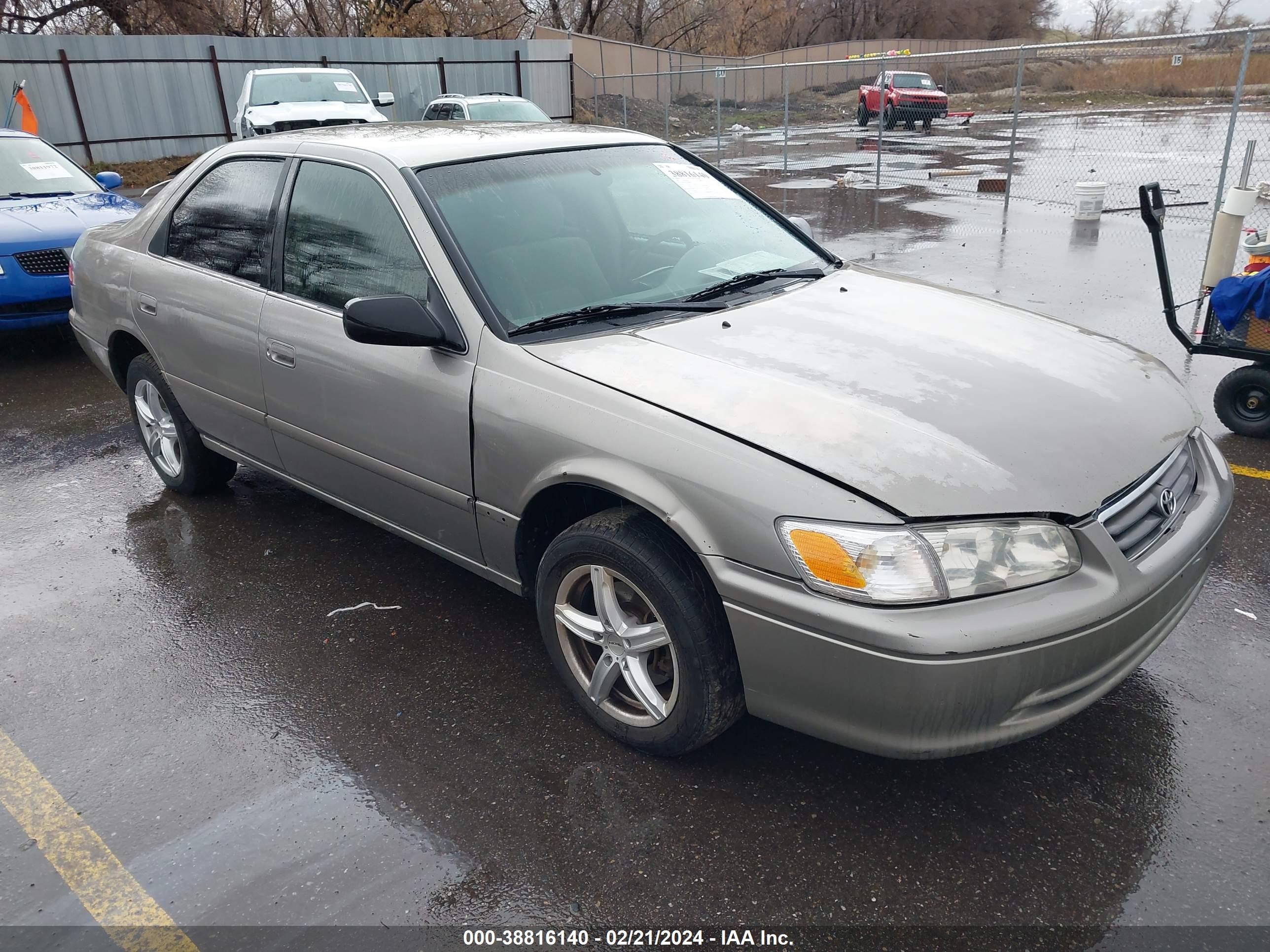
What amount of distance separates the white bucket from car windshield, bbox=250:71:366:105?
10764 mm

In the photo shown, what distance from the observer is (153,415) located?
15.6 ft

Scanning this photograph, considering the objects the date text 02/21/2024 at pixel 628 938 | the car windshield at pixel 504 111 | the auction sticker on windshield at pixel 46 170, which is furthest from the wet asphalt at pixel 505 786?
the car windshield at pixel 504 111

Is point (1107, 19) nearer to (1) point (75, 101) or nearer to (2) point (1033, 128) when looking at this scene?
(2) point (1033, 128)

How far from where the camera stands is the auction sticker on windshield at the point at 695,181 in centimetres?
383

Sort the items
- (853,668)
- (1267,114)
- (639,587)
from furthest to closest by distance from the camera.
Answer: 1. (1267,114)
2. (639,587)
3. (853,668)

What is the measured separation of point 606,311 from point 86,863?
2.18 metres

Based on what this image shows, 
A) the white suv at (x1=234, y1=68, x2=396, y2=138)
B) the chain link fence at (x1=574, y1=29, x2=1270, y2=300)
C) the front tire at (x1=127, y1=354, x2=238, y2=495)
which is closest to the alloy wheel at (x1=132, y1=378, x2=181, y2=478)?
the front tire at (x1=127, y1=354, x2=238, y2=495)

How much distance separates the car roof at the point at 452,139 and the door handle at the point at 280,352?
79 centimetres

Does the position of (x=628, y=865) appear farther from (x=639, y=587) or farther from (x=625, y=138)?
(x=625, y=138)

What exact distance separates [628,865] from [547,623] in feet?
2.63

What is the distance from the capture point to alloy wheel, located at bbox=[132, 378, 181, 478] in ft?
15.3

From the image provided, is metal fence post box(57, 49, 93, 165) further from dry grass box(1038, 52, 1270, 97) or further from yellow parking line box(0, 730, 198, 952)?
yellow parking line box(0, 730, 198, 952)

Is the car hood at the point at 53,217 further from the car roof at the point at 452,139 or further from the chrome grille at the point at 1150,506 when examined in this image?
the chrome grille at the point at 1150,506

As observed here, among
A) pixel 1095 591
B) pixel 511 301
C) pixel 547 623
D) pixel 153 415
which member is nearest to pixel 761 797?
pixel 547 623
